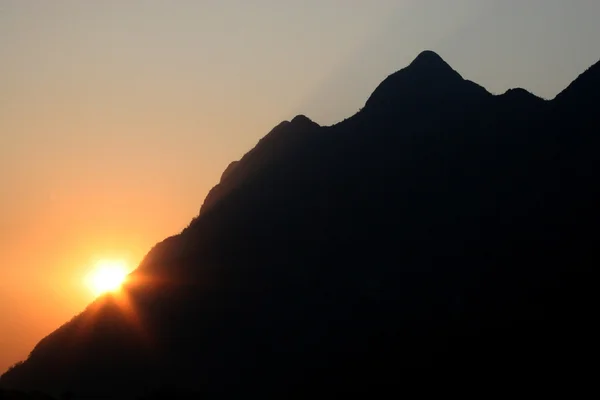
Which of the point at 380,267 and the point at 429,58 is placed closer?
the point at 380,267

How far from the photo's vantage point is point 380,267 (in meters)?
85.5

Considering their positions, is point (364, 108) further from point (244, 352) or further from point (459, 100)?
point (244, 352)

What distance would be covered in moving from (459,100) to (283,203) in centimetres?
3113

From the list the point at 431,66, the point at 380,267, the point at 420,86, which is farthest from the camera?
the point at 431,66

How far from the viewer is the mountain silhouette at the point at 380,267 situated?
75438 mm

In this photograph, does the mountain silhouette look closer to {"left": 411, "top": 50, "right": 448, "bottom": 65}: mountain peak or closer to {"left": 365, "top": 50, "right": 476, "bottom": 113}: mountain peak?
{"left": 365, "top": 50, "right": 476, "bottom": 113}: mountain peak

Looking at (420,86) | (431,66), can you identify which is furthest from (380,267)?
(431,66)

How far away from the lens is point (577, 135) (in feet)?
304

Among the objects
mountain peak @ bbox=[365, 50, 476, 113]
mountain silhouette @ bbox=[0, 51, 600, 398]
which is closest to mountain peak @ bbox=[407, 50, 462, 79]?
mountain peak @ bbox=[365, 50, 476, 113]

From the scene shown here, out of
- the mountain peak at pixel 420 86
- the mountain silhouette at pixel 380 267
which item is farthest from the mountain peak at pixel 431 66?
the mountain silhouette at pixel 380 267

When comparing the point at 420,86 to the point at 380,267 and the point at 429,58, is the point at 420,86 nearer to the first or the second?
the point at 429,58

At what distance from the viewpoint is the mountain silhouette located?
7544cm

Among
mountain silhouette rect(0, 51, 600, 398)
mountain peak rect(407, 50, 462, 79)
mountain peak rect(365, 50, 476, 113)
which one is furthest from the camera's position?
mountain peak rect(407, 50, 462, 79)

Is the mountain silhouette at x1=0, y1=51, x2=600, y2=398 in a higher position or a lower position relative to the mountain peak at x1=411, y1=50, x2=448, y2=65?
lower
